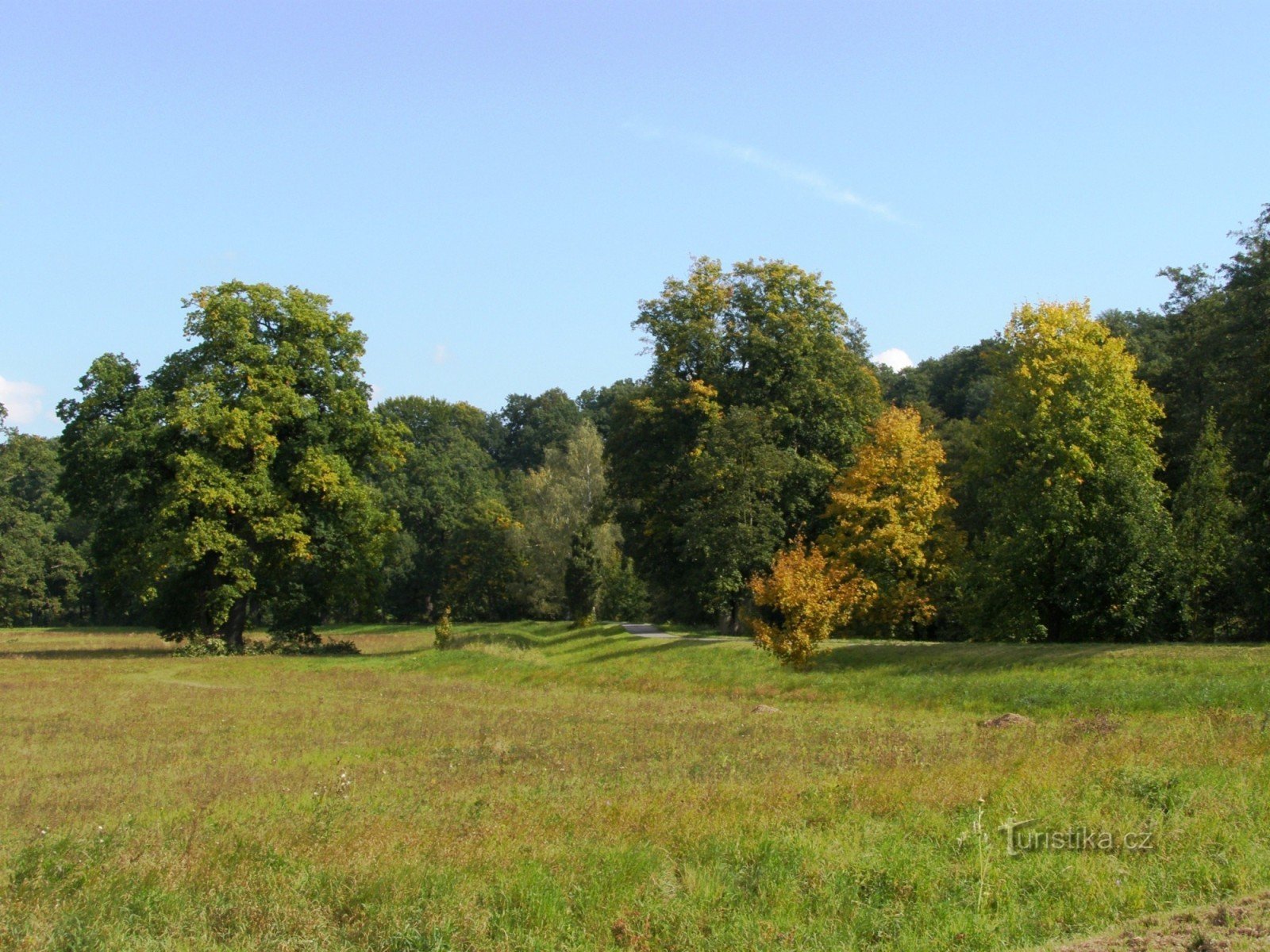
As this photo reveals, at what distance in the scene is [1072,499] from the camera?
35562 mm

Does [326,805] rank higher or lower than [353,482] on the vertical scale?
lower

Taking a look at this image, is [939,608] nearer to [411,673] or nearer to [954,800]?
[411,673]

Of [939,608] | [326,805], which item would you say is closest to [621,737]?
[326,805]

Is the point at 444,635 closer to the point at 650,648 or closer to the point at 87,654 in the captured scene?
the point at 650,648

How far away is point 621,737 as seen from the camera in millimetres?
19281

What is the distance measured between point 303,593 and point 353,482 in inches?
258

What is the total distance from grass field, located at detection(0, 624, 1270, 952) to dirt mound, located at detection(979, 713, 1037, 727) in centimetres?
25

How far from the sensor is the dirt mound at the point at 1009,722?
1936 cm

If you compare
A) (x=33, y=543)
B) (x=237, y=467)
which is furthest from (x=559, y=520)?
(x=33, y=543)

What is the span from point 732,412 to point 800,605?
1436cm

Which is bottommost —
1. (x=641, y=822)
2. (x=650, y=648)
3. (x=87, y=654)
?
(x=87, y=654)

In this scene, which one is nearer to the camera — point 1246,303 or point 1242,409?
point 1242,409

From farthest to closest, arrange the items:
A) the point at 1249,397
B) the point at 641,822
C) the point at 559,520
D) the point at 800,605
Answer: the point at 559,520 → the point at 800,605 → the point at 1249,397 → the point at 641,822

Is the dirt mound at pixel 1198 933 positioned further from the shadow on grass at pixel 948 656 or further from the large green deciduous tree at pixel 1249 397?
the large green deciduous tree at pixel 1249 397
